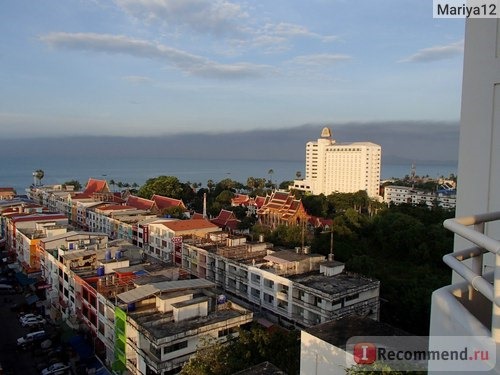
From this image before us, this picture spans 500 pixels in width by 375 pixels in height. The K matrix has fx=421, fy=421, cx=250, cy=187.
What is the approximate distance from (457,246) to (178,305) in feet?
38.1

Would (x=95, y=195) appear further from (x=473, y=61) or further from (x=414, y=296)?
(x=473, y=61)

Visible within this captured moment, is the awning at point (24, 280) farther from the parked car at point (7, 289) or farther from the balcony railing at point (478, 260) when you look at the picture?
the balcony railing at point (478, 260)

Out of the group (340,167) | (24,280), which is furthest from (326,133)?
(24,280)

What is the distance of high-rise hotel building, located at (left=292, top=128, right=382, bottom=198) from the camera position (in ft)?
270

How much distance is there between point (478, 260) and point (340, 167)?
8405cm

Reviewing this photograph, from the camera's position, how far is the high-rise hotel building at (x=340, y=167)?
82375 millimetres

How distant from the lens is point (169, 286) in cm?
1520

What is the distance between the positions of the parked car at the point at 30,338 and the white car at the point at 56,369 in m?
2.76

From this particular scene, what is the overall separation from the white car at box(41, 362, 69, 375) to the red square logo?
44.0 feet

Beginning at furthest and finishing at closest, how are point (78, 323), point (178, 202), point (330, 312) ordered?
point (178, 202) → point (78, 323) → point (330, 312)

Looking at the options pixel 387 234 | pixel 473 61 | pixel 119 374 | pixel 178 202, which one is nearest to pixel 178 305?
pixel 119 374

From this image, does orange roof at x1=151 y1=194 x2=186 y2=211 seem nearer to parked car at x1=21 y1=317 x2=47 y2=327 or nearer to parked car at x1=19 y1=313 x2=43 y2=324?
parked car at x1=19 y1=313 x2=43 y2=324

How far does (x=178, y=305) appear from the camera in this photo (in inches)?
559

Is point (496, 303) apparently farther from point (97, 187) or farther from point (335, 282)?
point (97, 187)
